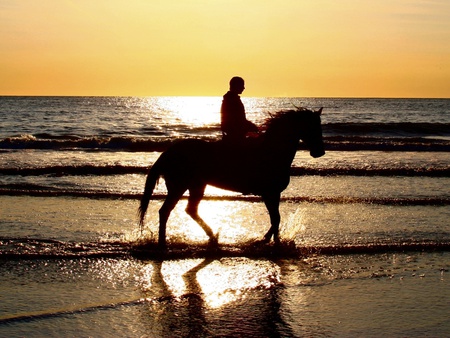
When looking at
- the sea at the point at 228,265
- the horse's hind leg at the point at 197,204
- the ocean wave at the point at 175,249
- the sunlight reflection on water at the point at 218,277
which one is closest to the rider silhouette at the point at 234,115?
the sea at the point at 228,265

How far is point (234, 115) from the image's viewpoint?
Answer: 28.3 feet

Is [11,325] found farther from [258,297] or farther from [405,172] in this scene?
[405,172]

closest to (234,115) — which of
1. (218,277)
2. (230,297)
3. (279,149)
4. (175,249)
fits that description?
(279,149)

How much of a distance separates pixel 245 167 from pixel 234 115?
0.76m

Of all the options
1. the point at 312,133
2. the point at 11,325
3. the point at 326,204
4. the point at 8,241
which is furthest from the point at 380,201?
the point at 11,325

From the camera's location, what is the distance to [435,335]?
17.5 feet

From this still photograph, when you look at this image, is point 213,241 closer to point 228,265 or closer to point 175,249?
point 175,249

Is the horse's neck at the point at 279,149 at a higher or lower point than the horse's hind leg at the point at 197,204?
higher

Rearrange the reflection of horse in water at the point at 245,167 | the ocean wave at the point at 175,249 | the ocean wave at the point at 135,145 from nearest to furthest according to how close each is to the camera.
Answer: the ocean wave at the point at 175,249, the reflection of horse in water at the point at 245,167, the ocean wave at the point at 135,145

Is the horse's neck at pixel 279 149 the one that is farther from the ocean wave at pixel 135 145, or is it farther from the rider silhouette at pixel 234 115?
A: the ocean wave at pixel 135 145

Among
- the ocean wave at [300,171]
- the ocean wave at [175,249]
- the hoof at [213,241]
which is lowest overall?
the ocean wave at [175,249]

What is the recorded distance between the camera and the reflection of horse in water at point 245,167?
28.0ft

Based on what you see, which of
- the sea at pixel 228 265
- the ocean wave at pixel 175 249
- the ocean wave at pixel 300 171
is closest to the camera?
the sea at pixel 228 265

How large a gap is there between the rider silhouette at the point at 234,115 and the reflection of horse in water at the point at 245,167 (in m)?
0.16
